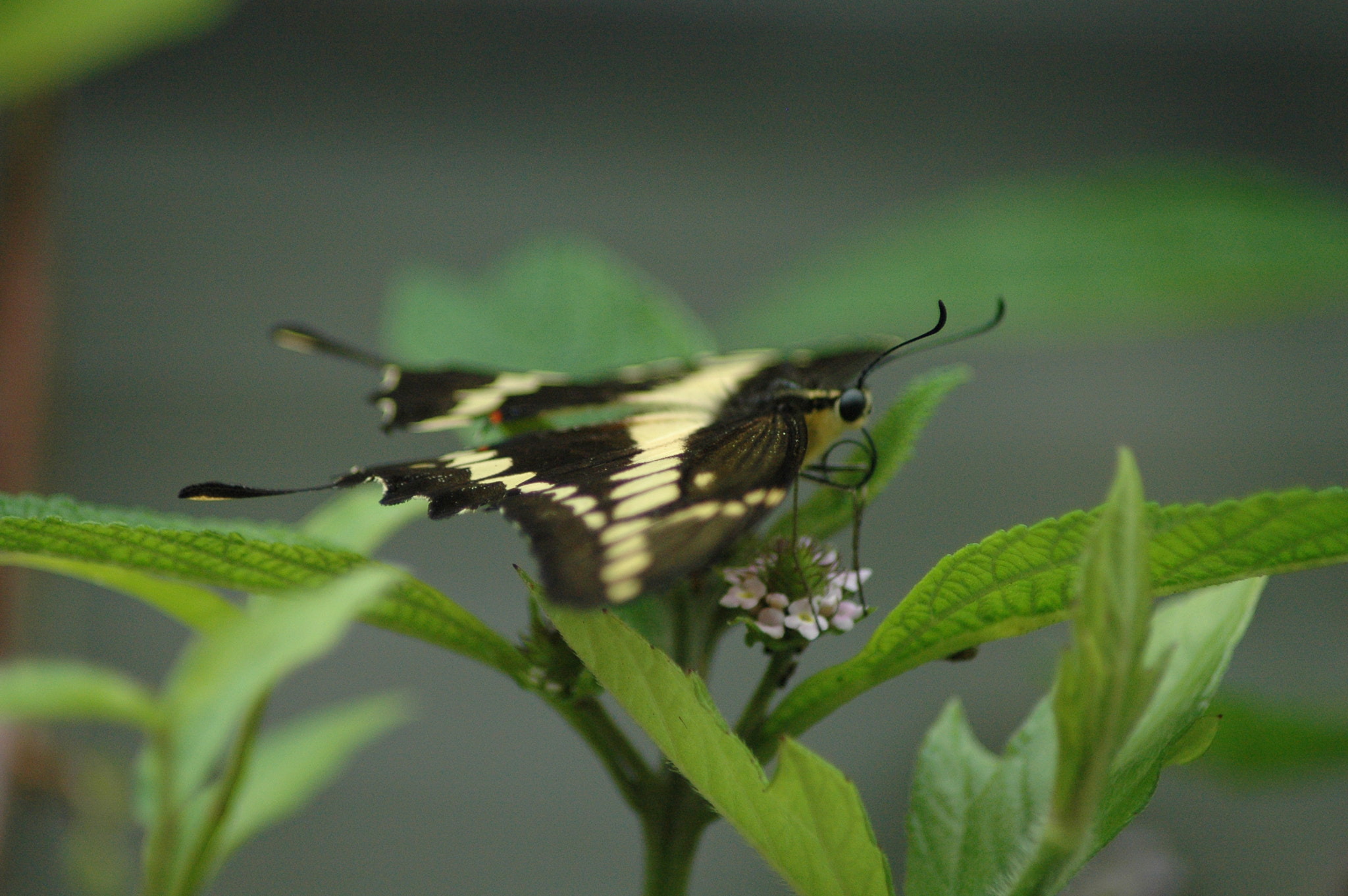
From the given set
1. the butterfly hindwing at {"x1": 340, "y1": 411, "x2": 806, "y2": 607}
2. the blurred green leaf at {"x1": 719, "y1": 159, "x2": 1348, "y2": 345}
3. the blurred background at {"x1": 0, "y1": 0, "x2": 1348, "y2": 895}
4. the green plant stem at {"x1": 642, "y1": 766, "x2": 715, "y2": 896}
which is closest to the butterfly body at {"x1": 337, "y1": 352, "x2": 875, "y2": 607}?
the butterfly hindwing at {"x1": 340, "y1": 411, "x2": 806, "y2": 607}

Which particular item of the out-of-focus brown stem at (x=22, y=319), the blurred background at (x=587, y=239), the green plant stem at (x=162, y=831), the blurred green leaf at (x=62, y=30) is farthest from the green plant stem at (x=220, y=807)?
the blurred background at (x=587, y=239)

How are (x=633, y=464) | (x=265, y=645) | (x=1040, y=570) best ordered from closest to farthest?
(x=265, y=645) → (x=1040, y=570) → (x=633, y=464)

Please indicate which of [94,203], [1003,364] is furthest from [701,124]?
[94,203]

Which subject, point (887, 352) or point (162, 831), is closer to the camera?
point (162, 831)

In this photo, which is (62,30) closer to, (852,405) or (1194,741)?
(852,405)

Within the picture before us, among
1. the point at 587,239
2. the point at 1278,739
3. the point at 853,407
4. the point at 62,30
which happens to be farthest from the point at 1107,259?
the point at 587,239

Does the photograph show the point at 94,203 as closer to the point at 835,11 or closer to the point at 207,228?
the point at 207,228
